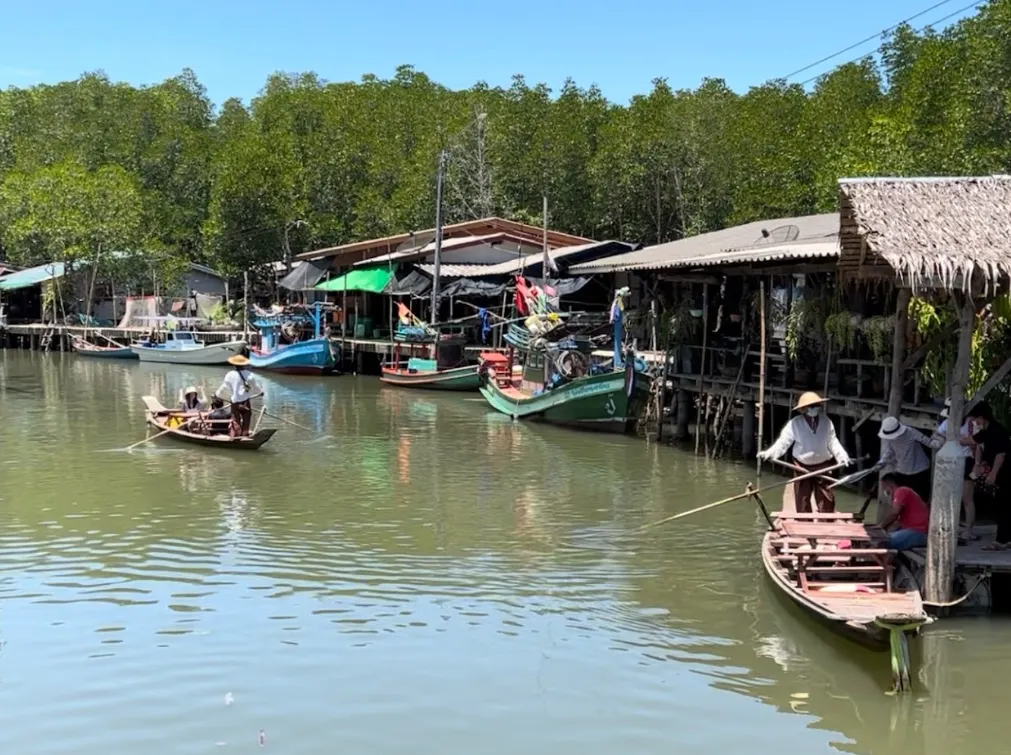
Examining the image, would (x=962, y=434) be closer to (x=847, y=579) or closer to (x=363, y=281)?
(x=847, y=579)

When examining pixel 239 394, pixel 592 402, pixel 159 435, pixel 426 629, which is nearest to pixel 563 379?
pixel 592 402

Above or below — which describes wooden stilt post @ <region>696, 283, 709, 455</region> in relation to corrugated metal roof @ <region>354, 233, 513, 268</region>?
below

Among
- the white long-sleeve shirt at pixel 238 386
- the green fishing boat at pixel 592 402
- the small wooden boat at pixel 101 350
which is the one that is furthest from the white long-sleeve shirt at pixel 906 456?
the small wooden boat at pixel 101 350

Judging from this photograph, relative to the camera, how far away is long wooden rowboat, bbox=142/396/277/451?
16.9 meters

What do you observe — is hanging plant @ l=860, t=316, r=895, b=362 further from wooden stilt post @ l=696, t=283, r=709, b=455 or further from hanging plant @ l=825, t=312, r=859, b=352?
wooden stilt post @ l=696, t=283, r=709, b=455

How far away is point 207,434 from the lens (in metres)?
17.2

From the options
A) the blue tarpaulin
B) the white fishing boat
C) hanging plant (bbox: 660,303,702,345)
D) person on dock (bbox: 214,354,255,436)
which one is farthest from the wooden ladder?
hanging plant (bbox: 660,303,702,345)

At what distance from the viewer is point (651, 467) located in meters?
16.2

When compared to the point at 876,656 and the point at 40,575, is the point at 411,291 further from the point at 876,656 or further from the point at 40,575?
the point at 876,656

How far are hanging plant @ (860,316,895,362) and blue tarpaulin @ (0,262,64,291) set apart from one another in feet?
128

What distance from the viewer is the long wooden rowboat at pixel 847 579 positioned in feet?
22.6

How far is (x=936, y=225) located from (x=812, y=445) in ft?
8.34

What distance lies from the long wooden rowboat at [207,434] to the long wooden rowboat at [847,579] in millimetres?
9992

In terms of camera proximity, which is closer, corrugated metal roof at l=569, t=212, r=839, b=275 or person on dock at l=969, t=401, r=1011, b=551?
person on dock at l=969, t=401, r=1011, b=551
